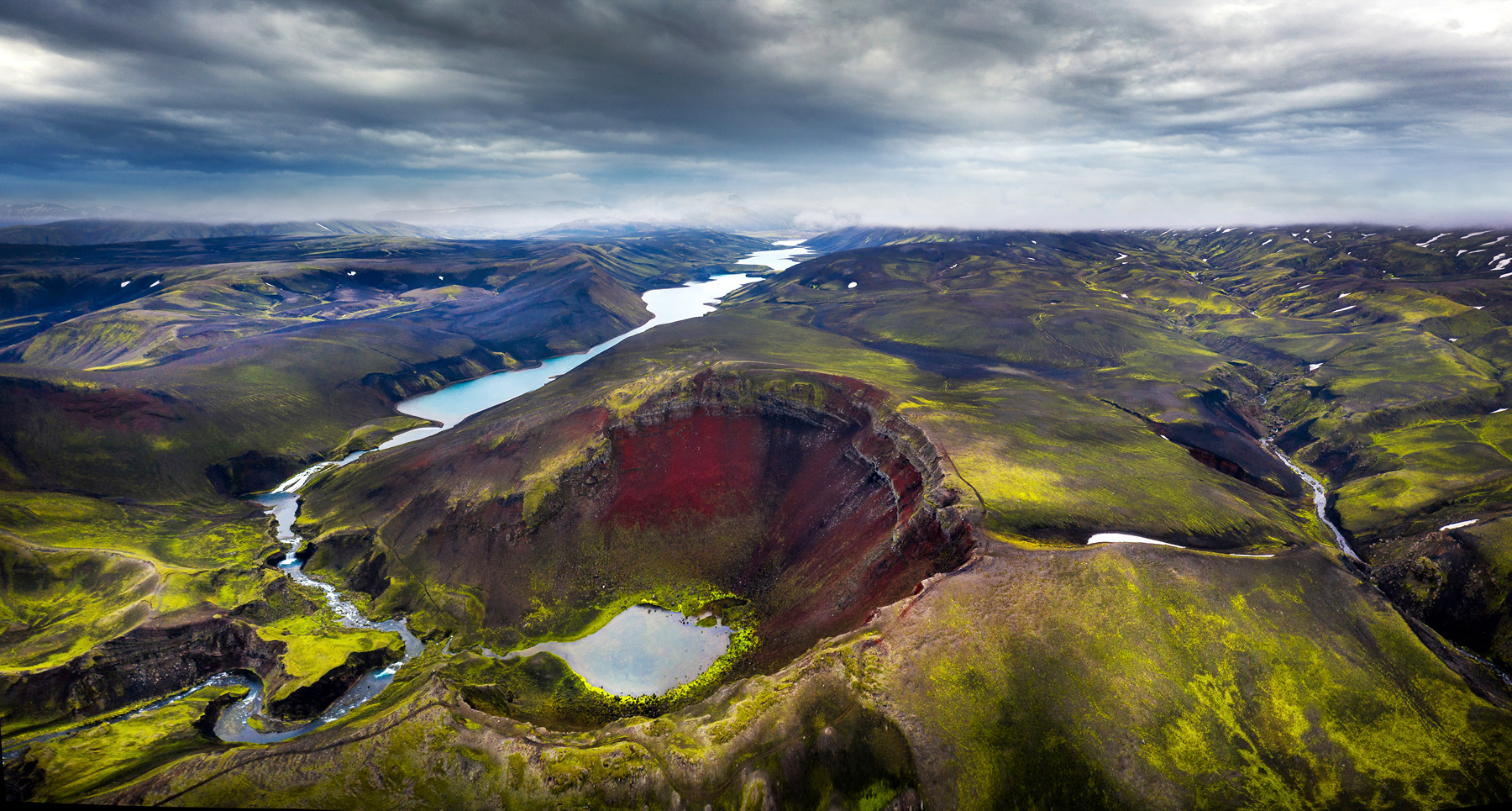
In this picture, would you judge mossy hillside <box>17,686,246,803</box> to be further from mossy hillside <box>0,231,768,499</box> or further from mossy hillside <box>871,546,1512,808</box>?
mossy hillside <box>0,231,768,499</box>

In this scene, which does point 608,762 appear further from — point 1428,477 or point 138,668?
point 1428,477

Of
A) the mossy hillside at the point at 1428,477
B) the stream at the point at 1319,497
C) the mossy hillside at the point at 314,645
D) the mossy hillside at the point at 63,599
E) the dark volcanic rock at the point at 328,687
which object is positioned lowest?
the dark volcanic rock at the point at 328,687

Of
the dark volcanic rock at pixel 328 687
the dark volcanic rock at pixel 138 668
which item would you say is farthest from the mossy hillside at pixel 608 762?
the dark volcanic rock at pixel 138 668

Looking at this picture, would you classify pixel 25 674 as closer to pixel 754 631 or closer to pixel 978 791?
pixel 754 631

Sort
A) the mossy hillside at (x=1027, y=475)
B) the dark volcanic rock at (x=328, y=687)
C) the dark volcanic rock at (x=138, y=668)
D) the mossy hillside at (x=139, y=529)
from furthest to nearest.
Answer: the mossy hillside at (x=139, y=529) < the mossy hillside at (x=1027, y=475) < the dark volcanic rock at (x=328, y=687) < the dark volcanic rock at (x=138, y=668)

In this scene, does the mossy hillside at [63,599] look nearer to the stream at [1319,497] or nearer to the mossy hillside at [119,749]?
the mossy hillside at [119,749]

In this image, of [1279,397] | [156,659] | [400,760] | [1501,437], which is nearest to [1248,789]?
[400,760]

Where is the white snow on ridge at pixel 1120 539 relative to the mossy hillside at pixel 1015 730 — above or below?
above
